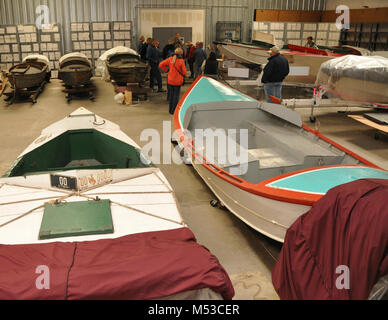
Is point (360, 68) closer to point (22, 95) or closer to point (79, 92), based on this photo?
point (79, 92)

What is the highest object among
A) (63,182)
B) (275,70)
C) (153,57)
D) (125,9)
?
(125,9)

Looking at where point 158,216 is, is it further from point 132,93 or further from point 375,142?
point 132,93

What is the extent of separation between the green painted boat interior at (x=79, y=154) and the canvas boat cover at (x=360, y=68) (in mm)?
4845

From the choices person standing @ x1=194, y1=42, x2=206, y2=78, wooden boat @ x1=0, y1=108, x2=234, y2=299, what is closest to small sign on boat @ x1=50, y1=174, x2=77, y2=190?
wooden boat @ x1=0, y1=108, x2=234, y2=299

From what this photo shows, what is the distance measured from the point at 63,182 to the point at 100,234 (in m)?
0.78

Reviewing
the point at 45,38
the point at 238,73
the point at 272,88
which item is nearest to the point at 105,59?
the point at 45,38

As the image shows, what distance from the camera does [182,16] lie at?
1395 cm

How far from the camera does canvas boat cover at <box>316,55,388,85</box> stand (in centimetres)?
646

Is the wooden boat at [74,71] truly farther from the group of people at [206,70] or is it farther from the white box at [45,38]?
the white box at [45,38]

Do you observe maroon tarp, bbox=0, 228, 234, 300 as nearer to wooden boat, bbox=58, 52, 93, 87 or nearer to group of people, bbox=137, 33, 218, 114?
group of people, bbox=137, 33, 218, 114

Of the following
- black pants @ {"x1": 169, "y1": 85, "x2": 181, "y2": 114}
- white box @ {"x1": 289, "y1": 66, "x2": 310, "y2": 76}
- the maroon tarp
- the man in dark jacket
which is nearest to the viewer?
the maroon tarp

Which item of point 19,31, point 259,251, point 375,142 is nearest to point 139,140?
point 259,251

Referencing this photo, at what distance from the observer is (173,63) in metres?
7.61

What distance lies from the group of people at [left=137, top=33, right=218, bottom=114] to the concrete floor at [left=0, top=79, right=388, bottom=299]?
1.97 feet
